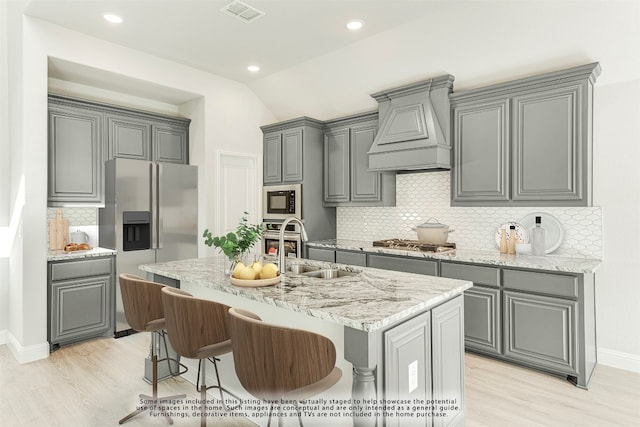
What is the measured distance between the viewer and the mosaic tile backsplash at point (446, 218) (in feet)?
11.1

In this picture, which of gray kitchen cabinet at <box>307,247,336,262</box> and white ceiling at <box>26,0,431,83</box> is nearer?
white ceiling at <box>26,0,431,83</box>

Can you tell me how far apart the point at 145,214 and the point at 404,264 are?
2892 millimetres

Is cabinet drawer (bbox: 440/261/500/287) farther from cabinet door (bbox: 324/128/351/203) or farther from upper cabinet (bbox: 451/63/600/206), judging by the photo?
cabinet door (bbox: 324/128/351/203)

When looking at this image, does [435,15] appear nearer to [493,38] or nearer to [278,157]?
[493,38]

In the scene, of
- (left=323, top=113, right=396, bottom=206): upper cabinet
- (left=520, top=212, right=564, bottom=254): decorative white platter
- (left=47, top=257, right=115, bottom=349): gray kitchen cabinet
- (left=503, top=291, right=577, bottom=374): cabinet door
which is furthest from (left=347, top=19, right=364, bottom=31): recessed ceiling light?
(left=47, top=257, right=115, bottom=349): gray kitchen cabinet

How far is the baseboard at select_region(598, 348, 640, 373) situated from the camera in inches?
124

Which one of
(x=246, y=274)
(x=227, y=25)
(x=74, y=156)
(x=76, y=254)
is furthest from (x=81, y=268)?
(x=227, y=25)

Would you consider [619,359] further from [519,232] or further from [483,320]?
[519,232]

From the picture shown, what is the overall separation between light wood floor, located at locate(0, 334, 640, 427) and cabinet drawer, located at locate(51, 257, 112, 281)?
758 mm

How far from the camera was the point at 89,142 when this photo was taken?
4.18 meters

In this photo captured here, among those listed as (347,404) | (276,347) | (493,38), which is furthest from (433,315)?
(493,38)

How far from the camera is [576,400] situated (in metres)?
2.69

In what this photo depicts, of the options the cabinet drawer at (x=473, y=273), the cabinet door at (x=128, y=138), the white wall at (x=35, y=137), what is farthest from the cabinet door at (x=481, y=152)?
the cabinet door at (x=128, y=138)

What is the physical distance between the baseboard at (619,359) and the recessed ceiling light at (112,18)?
5.29 metres
